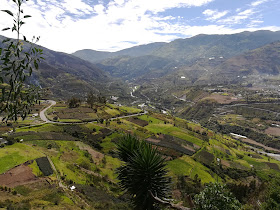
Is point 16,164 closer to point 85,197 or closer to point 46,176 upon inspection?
point 46,176

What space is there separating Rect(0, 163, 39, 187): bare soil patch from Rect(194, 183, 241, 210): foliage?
34409mm

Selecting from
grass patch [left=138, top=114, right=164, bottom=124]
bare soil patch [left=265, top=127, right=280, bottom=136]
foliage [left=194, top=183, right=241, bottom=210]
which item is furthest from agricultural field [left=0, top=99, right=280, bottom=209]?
bare soil patch [left=265, top=127, right=280, bottom=136]

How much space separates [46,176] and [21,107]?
121 feet

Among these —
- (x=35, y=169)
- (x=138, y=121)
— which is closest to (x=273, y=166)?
(x=138, y=121)

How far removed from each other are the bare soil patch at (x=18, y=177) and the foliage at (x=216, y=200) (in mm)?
34409

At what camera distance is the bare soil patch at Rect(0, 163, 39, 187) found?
113 feet

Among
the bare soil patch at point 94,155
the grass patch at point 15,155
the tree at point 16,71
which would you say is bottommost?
the bare soil patch at point 94,155

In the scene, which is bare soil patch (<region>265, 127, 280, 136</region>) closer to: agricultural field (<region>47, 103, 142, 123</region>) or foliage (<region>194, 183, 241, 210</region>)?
agricultural field (<region>47, 103, 142, 123</region>)

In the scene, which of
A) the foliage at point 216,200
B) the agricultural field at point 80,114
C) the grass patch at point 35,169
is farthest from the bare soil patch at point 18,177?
the agricultural field at point 80,114

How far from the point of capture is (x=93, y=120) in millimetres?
104062

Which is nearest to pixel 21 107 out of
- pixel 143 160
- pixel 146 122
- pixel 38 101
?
pixel 38 101

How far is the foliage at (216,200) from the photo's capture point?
43.9ft

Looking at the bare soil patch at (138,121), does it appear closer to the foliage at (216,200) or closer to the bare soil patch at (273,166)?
the bare soil patch at (273,166)

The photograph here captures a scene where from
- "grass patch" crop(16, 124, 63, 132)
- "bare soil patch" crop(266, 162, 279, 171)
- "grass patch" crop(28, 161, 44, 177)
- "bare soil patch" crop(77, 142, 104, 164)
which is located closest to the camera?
"grass patch" crop(28, 161, 44, 177)
